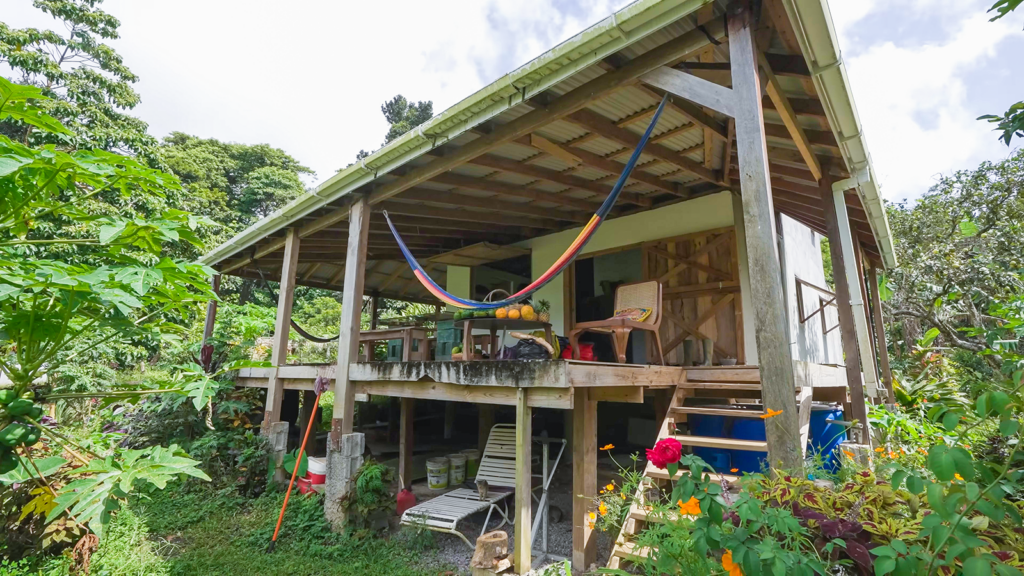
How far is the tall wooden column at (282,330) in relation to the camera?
519 cm

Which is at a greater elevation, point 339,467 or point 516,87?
point 516,87

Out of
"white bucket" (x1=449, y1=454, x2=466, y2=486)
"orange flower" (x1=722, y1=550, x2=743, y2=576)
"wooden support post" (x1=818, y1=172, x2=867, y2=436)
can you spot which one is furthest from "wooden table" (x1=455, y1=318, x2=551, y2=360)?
"orange flower" (x1=722, y1=550, x2=743, y2=576)

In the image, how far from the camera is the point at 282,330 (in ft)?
17.3

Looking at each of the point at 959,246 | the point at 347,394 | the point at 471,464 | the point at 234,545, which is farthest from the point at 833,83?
the point at 959,246

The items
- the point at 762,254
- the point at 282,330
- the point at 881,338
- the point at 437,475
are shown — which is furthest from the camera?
the point at 881,338

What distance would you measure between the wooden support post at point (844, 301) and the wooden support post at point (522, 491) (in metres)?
2.62

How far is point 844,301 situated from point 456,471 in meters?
3.88

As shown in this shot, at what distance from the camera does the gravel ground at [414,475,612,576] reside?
→ 3.29m

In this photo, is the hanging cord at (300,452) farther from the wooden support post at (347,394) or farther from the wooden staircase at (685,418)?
the wooden staircase at (685,418)

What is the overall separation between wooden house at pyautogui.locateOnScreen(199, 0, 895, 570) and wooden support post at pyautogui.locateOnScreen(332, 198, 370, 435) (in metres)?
0.02

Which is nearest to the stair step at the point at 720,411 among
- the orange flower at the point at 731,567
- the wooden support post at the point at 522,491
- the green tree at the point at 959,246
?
the wooden support post at the point at 522,491

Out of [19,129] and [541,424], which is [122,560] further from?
[19,129]

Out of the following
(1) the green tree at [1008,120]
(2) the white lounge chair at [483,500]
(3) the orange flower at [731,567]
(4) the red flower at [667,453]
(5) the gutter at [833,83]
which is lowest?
(2) the white lounge chair at [483,500]

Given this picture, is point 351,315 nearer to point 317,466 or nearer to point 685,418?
point 317,466
